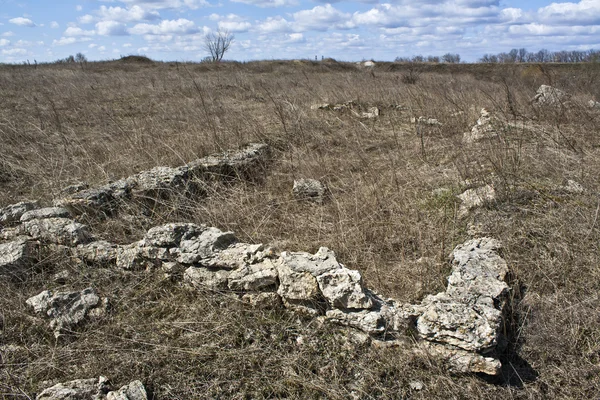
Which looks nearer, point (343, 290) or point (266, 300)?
Answer: point (343, 290)

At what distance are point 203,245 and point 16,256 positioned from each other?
4.87ft

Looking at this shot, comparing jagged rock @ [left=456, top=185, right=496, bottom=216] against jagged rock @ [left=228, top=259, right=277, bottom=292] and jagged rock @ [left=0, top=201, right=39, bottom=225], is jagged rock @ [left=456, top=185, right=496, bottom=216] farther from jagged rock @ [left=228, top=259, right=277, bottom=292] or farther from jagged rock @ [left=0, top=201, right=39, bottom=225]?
jagged rock @ [left=0, top=201, right=39, bottom=225]

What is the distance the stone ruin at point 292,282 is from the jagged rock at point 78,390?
0.34ft

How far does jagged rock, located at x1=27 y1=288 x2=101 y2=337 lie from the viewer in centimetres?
277

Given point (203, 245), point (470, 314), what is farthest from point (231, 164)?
point (470, 314)

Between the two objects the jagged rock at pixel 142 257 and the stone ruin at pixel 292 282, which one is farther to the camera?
the jagged rock at pixel 142 257

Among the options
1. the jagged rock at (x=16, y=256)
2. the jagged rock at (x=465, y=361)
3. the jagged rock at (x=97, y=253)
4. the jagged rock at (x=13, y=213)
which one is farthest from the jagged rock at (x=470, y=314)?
the jagged rock at (x=13, y=213)

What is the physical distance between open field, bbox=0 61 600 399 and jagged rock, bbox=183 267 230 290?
0.08 m

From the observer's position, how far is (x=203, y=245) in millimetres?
3203

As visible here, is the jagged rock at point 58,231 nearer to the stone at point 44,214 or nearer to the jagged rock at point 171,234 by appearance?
the stone at point 44,214

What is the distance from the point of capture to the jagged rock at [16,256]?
3.23 m

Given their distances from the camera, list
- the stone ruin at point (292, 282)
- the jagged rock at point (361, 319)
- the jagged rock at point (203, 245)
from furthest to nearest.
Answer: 1. the jagged rock at point (203, 245)
2. the jagged rock at point (361, 319)
3. the stone ruin at point (292, 282)

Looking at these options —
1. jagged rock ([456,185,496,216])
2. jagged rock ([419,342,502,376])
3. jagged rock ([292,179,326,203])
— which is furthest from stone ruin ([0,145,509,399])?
jagged rock ([292,179,326,203])

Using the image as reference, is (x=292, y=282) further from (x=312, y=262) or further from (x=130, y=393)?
(x=130, y=393)
